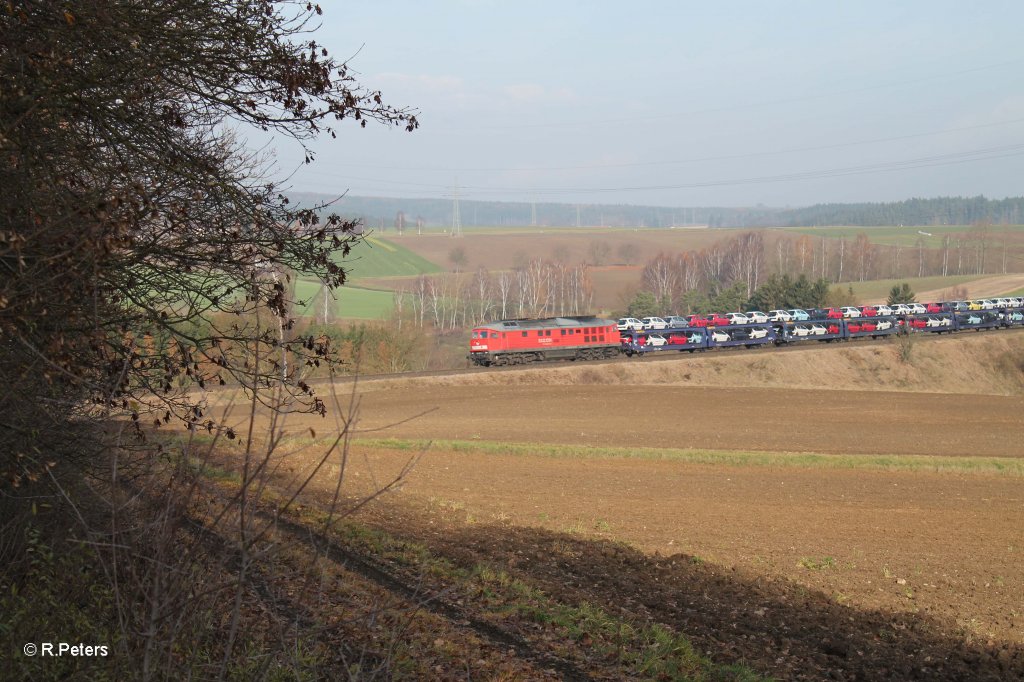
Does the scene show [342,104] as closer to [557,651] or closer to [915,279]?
[557,651]

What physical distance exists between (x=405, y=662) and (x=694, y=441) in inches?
1105

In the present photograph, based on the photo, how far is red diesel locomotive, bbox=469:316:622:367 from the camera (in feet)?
187

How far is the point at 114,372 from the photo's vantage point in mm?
7016

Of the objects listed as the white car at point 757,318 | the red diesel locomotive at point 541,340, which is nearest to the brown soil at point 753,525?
the red diesel locomotive at point 541,340

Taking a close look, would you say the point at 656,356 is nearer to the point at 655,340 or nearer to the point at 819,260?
the point at 655,340

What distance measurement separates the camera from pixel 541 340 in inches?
2304

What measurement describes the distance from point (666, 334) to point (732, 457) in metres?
34.2

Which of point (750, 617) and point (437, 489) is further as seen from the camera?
point (437, 489)

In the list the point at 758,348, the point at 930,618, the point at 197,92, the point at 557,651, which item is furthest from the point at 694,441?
the point at 758,348

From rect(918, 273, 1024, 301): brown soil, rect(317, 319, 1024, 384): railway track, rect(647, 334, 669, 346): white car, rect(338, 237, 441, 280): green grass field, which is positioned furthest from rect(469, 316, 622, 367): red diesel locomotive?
rect(918, 273, 1024, 301): brown soil

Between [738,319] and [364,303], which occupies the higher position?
[364,303]

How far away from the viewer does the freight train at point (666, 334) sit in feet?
188

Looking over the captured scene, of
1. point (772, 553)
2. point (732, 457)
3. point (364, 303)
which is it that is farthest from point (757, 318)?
point (772, 553)

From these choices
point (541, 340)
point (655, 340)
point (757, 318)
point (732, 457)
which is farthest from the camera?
point (757, 318)
